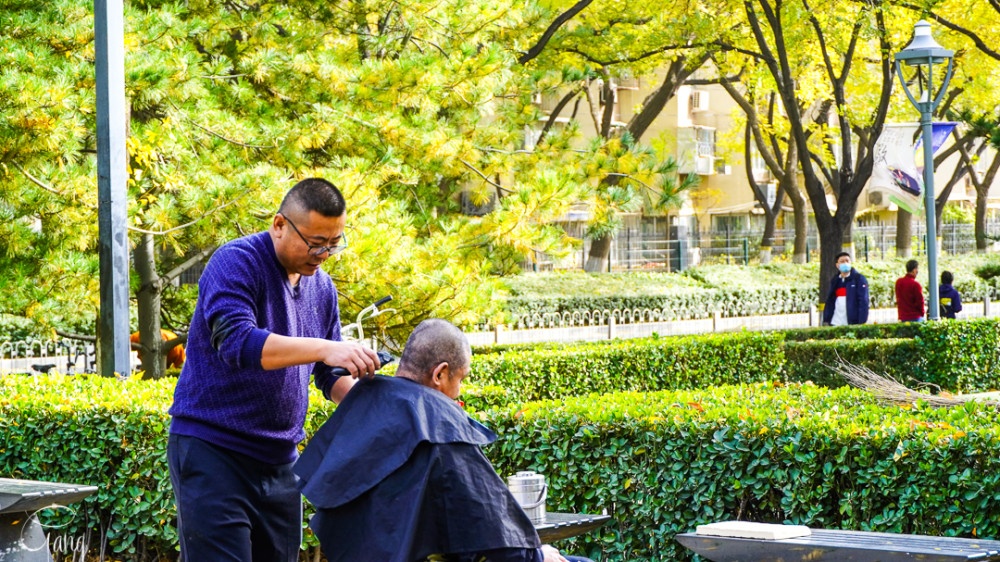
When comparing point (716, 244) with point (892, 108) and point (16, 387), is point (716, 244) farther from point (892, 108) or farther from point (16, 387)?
point (16, 387)

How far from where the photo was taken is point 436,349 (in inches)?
141

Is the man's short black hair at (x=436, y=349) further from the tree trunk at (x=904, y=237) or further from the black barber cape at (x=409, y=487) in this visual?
the tree trunk at (x=904, y=237)

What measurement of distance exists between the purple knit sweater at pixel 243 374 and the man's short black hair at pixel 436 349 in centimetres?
44

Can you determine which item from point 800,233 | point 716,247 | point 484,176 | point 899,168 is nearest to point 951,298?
point 899,168

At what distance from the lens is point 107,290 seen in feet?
24.6

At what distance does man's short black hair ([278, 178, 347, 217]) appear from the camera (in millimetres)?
3676

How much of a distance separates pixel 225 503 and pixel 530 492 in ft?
3.15

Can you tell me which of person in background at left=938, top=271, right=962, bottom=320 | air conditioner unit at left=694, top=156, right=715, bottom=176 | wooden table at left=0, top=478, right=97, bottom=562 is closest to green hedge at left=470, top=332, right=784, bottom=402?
wooden table at left=0, top=478, right=97, bottom=562

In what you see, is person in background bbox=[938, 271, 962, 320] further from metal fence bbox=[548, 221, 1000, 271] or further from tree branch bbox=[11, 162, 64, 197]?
tree branch bbox=[11, 162, 64, 197]

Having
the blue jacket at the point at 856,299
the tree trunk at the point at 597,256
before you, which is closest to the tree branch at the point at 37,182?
the blue jacket at the point at 856,299

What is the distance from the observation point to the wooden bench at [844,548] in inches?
146

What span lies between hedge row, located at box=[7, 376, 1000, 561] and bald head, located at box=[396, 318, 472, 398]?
2.09m

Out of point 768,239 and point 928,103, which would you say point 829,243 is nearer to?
point 928,103

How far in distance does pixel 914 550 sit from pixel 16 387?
5.52m
